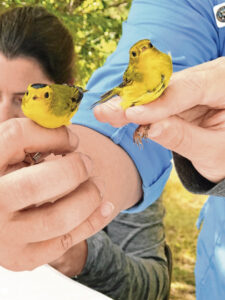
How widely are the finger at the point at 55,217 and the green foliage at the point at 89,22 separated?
0.17 m

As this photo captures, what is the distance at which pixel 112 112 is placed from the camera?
32cm

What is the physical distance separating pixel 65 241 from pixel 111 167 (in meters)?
0.12

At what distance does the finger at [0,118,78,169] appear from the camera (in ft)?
1.10

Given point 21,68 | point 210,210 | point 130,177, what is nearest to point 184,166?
point 130,177

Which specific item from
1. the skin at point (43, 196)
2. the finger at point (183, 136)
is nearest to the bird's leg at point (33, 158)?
the skin at point (43, 196)

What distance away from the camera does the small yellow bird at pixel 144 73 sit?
25 cm

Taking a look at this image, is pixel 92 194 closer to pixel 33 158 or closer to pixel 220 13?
pixel 33 158

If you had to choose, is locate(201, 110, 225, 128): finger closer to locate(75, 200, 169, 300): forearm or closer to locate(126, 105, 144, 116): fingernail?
locate(126, 105, 144, 116): fingernail

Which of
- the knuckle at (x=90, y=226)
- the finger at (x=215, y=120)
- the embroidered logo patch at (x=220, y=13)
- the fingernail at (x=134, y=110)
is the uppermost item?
the fingernail at (x=134, y=110)

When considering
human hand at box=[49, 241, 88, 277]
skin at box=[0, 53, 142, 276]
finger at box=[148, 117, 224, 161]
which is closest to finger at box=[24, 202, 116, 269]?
skin at box=[0, 53, 142, 276]

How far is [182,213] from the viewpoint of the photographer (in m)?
1.92

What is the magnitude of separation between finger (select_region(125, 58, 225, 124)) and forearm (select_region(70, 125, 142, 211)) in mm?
170

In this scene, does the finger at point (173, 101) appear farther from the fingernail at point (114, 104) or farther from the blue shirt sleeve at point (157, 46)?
the blue shirt sleeve at point (157, 46)

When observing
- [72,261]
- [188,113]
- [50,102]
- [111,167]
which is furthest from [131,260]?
[50,102]
